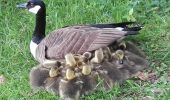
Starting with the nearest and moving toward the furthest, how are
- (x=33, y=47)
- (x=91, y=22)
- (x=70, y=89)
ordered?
1. (x=70, y=89)
2. (x=33, y=47)
3. (x=91, y=22)

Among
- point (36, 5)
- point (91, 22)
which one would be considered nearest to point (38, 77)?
point (36, 5)

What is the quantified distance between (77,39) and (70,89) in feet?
2.17

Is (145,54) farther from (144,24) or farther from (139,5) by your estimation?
(139,5)

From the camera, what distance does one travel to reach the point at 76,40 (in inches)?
202

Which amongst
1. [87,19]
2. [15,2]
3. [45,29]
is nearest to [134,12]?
[87,19]

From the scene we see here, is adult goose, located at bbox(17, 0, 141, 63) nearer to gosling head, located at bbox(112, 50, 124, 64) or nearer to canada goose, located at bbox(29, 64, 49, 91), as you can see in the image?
gosling head, located at bbox(112, 50, 124, 64)

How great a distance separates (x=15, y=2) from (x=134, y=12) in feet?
5.45

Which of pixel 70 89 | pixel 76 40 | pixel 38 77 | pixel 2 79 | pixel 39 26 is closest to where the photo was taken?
pixel 70 89

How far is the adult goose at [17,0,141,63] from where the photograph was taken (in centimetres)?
508

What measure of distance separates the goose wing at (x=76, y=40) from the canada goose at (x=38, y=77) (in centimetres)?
25

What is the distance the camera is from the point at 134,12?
620 cm

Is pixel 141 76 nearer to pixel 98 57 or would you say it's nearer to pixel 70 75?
pixel 98 57

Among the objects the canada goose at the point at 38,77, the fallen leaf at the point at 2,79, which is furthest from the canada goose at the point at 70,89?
the fallen leaf at the point at 2,79

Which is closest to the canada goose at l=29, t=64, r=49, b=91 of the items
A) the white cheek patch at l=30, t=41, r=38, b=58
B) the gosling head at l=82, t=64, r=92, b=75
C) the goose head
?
the gosling head at l=82, t=64, r=92, b=75
